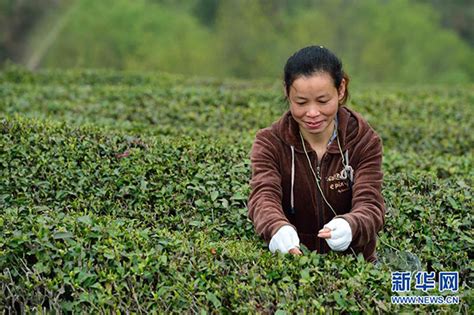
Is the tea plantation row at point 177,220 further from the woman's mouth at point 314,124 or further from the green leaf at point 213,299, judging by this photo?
the woman's mouth at point 314,124

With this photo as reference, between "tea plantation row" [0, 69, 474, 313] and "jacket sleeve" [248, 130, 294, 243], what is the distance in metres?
0.17

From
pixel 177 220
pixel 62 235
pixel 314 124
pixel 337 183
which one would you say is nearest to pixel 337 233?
pixel 337 183

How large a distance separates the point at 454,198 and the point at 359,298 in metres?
1.89

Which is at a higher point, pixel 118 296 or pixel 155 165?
pixel 155 165

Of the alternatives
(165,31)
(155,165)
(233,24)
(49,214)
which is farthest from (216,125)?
(165,31)

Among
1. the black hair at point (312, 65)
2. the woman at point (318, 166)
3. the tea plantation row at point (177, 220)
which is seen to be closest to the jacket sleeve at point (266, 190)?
the woman at point (318, 166)

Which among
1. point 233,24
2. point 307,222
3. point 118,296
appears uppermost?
point 233,24

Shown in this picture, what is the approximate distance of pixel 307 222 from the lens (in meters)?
3.47

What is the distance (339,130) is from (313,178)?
247mm

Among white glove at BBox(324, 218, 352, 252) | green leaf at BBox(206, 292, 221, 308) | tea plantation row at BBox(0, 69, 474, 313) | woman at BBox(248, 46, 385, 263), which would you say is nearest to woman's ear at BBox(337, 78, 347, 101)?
woman at BBox(248, 46, 385, 263)

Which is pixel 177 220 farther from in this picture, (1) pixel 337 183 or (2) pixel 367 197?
(2) pixel 367 197

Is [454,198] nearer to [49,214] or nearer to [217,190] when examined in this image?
[217,190]

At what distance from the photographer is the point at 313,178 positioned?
3.39 metres

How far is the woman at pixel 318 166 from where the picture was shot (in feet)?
10.7
